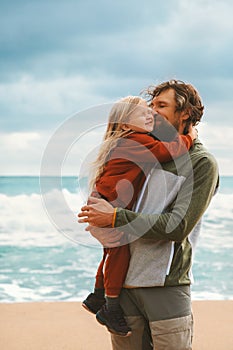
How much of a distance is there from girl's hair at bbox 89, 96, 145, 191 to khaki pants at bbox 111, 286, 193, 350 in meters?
0.39

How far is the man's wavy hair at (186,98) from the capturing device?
1.88 metres

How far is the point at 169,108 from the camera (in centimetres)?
188

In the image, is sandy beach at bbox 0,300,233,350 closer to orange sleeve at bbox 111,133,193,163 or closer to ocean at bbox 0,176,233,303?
orange sleeve at bbox 111,133,193,163

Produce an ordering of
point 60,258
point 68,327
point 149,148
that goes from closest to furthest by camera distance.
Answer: point 149,148 < point 68,327 < point 60,258

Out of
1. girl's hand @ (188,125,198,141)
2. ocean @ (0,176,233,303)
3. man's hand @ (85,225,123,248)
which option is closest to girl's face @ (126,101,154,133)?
girl's hand @ (188,125,198,141)

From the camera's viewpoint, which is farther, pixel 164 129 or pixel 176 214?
pixel 164 129

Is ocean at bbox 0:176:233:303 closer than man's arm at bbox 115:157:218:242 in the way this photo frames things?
No

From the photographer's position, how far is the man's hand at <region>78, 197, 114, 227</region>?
1767 millimetres

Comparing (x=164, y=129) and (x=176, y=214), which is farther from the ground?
(x=164, y=129)

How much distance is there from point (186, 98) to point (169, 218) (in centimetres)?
41

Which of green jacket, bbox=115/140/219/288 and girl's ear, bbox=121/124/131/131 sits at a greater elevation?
girl's ear, bbox=121/124/131/131

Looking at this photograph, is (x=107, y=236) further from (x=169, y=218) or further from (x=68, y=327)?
(x=68, y=327)

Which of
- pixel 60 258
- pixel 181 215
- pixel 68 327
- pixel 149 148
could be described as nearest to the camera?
pixel 181 215

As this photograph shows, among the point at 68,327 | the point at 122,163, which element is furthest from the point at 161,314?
the point at 68,327
